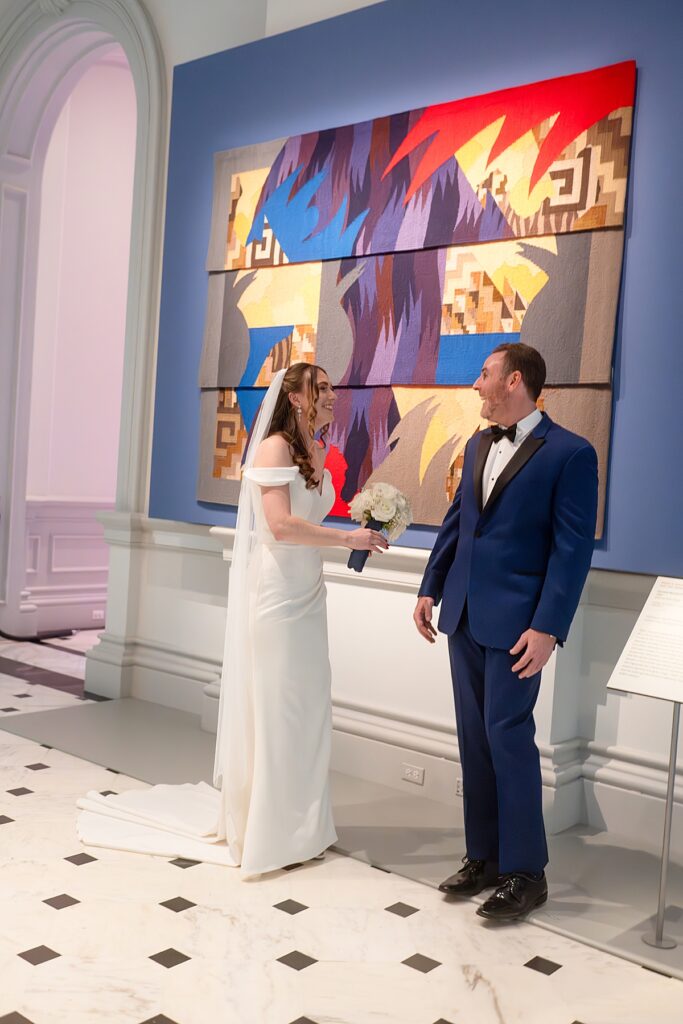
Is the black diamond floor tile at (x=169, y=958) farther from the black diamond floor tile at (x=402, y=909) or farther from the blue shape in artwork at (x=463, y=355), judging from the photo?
the blue shape in artwork at (x=463, y=355)

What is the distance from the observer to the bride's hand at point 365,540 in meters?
3.69

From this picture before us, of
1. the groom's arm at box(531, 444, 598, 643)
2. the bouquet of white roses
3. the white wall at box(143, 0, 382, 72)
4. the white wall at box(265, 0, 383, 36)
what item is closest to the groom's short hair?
the groom's arm at box(531, 444, 598, 643)

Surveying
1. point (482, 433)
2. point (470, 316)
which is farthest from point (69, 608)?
point (482, 433)

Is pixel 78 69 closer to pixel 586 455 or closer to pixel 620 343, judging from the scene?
pixel 620 343

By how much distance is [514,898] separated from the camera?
3395mm

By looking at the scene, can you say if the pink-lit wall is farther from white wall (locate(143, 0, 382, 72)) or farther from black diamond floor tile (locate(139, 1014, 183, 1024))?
black diamond floor tile (locate(139, 1014, 183, 1024))

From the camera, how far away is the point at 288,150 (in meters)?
5.34

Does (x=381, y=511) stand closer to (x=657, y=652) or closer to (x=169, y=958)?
(x=657, y=652)

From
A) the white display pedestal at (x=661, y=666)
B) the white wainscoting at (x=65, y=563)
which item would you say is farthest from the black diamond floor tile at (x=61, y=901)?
the white wainscoting at (x=65, y=563)

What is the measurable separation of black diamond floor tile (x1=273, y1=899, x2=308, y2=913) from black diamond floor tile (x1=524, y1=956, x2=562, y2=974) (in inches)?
29.8

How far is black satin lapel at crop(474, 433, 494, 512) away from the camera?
3.60m

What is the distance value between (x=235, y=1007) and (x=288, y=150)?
409 centimetres

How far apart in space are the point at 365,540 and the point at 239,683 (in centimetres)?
71

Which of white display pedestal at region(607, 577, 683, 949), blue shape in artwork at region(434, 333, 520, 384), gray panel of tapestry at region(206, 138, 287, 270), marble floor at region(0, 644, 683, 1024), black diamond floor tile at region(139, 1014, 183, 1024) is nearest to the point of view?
black diamond floor tile at region(139, 1014, 183, 1024)
